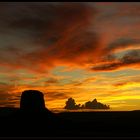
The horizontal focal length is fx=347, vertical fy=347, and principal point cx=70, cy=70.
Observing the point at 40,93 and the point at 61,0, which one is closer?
the point at 61,0

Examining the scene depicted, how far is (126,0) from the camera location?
5.41 meters

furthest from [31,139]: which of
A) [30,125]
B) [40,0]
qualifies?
[30,125]

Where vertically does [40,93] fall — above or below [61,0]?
above

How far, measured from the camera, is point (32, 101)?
5169 cm

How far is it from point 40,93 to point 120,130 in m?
15.2

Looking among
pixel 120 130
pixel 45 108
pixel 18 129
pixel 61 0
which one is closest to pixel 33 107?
pixel 45 108

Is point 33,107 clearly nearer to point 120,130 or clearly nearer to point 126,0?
point 120,130

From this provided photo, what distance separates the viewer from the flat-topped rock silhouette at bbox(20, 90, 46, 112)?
170ft

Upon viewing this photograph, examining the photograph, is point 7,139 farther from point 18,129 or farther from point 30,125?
point 30,125

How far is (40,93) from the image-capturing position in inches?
2142

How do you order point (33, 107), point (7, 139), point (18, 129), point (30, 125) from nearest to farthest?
point (7, 139), point (18, 129), point (30, 125), point (33, 107)

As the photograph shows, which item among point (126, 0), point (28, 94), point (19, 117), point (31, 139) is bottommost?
point (31, 139)

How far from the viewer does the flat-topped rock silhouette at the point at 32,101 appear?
51688 mm

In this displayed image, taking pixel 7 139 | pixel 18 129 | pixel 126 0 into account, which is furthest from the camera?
pixel 18 129
